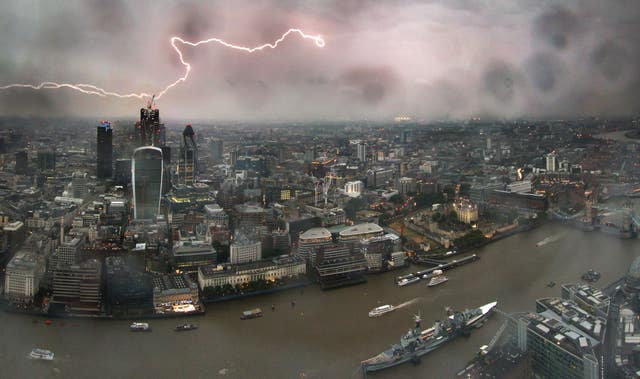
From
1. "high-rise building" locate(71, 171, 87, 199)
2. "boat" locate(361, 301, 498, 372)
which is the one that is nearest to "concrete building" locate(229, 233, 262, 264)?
"boat" locate(361, 301, 498, 372)

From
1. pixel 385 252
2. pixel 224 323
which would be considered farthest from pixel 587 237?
pixel 224 323

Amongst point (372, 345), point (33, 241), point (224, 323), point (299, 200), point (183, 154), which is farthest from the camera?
point (183, 154)

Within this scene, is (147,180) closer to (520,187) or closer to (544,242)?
(544,242)

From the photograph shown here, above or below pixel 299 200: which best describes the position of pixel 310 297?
below

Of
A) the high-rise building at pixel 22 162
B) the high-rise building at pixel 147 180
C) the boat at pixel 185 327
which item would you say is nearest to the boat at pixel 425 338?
the boat at pixel 185 327

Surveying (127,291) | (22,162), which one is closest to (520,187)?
(127,291)

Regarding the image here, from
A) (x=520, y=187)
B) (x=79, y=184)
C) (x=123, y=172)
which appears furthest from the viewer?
(x=520, y=187)

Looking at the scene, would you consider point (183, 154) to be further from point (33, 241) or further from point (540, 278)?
point (540, 278)
